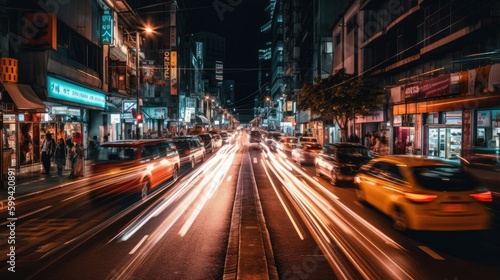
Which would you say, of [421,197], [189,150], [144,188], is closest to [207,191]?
[144,188]

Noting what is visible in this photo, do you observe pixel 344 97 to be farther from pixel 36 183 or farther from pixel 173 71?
pixel 173 71

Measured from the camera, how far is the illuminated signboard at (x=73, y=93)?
2045 centimetres

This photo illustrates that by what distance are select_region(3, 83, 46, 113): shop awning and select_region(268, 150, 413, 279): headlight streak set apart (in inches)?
459

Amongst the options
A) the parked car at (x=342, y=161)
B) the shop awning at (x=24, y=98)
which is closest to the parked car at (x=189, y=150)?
the shop awning at (x=24, y=98)

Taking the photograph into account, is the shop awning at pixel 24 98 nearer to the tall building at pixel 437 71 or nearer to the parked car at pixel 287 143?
the tall building at pixel 437 71

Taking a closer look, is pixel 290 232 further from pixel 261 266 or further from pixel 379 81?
pixel 379 81

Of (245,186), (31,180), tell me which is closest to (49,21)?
(31,180)

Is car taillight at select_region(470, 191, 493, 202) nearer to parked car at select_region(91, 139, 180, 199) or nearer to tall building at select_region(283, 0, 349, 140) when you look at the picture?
parked car at select_region(91, 139, 180, 199)

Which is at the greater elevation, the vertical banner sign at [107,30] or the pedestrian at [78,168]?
the vertical banner sign at [107,30]

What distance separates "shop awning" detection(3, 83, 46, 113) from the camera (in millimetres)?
16500

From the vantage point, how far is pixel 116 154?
12.7m

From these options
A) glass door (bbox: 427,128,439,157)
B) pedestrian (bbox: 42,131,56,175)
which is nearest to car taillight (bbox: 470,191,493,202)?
pedestrian (bbox: 42,131,56,175)

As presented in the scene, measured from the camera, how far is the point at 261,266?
6.25m

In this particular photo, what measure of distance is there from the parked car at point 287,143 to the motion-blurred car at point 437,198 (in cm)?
2587
